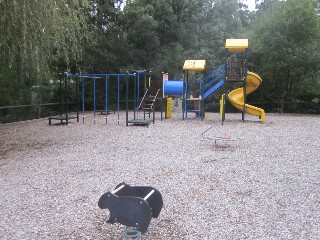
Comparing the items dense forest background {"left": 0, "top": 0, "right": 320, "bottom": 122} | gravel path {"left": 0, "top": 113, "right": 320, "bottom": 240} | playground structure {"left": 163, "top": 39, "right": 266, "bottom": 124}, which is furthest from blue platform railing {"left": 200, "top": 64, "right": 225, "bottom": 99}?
gravel path {"left": 0, "top": 113, "right": 320, "bottom": 240}

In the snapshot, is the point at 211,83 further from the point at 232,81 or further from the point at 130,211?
the point at 130,211

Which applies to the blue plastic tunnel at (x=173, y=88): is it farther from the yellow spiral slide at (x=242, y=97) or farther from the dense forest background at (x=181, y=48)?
the dense forest background at (x=181, y=48)

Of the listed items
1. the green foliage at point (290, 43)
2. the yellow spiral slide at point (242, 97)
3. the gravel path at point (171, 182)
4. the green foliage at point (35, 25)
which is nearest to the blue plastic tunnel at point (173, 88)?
the yellow spiral slide at point (242, 97)

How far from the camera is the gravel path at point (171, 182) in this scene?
3.60 m

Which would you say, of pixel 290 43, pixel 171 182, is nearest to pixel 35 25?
pixel 171 182

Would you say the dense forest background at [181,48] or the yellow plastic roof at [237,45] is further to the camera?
the dense forest background at [181,48]

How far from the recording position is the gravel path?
360cm

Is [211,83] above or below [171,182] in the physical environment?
above

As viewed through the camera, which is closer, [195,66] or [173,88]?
[195,66]

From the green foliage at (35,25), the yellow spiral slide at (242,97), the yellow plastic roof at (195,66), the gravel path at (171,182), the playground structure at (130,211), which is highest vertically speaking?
the green foliage at (35,25)

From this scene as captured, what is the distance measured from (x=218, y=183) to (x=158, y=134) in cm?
537

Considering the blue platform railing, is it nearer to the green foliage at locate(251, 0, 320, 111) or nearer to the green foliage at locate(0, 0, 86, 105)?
the green foliage at locate(251, 0, 320, 111)

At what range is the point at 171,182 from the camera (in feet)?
17.4

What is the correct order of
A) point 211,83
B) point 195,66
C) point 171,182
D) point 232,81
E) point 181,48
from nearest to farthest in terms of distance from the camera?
point 171,182 < point 232,81 < point 195,66 < point 211,83 < point 181,48
